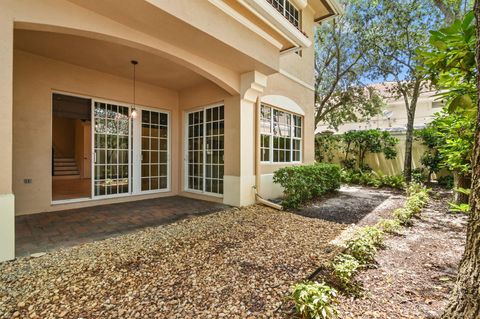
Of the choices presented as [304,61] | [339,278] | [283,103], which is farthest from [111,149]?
[304,61]

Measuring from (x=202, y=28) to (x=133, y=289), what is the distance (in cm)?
404

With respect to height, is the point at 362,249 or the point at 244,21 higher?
the point at 244,21

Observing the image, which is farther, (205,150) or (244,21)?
(205,150)

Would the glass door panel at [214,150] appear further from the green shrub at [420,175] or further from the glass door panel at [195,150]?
the green shrub at [420,175]

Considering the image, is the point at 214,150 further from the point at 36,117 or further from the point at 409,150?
the point at 409,150

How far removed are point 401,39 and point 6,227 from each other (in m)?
13.4

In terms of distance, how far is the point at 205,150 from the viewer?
7.24m

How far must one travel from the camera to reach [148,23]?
12.5 ft

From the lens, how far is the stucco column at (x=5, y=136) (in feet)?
9.29

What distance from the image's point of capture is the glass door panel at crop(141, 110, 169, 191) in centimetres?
724

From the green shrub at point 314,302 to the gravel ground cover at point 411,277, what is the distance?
24 centimetres

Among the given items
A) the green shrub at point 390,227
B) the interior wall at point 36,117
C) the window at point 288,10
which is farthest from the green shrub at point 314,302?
the window at point 288,10

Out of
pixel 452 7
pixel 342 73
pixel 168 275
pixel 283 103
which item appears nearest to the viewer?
pixel 168 275

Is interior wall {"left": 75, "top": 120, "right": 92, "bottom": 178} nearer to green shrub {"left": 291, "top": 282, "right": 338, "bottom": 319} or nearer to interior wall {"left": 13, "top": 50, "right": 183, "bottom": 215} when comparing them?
interior wall {"left": 13, "top": 50, "right": 183, "bottom": 215}
